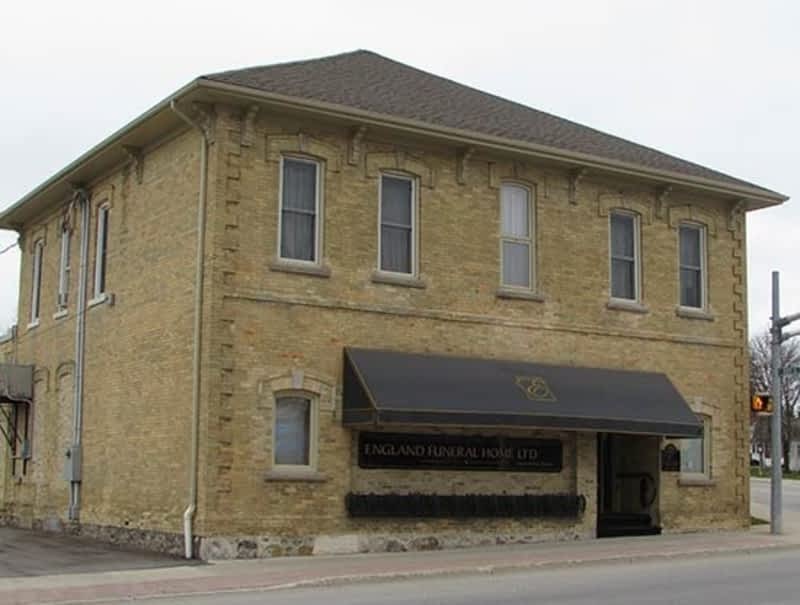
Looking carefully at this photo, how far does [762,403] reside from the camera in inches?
973

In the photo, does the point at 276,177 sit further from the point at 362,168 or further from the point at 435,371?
the point at 435,371

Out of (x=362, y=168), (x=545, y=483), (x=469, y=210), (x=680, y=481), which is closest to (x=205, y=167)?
(x=362, y=168)

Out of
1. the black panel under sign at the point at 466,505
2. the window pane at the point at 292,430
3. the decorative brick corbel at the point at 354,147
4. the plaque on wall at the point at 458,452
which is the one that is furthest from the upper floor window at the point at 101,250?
the black panel under sign at the point at 466,505

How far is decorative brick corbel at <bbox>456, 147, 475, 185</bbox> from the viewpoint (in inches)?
876

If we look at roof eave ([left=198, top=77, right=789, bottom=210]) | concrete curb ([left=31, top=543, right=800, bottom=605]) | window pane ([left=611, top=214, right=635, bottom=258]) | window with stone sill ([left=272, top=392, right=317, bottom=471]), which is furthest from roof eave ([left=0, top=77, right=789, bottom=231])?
concrete curb ([left=31, top=543, right=800, bottom=605])

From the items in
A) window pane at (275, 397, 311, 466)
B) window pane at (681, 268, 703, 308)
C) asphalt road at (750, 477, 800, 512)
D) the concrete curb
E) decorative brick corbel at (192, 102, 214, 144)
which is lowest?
asphalt road at (750, 477, 800, 512)

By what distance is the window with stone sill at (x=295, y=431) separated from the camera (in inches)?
792

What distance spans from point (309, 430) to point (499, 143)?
6247 mm

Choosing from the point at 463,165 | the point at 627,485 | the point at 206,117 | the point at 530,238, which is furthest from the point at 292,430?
the point at 627,485

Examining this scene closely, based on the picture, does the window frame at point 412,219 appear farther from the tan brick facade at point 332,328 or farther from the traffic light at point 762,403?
the traffic light at point 762,403

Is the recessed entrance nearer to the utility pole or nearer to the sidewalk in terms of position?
the sidewalk

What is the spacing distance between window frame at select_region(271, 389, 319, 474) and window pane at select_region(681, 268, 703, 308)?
29.8 ft

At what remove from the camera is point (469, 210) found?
22484 mm

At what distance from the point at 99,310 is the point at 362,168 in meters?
6.61
